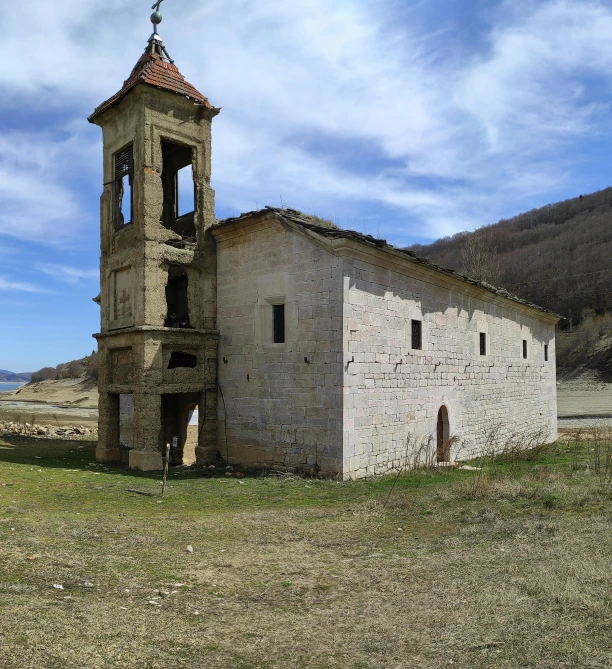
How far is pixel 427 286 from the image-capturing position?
600 inches

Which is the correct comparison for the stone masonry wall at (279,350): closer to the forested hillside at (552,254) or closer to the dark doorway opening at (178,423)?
the dark doorway opening at (178,423)

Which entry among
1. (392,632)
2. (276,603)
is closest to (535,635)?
(392,632)

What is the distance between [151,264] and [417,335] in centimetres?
698

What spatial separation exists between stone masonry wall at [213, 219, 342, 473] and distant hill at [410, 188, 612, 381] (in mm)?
27522

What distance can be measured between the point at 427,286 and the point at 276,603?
1135cm

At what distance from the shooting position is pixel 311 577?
5875 mm

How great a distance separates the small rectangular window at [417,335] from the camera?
14.6 m

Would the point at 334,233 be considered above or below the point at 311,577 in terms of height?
above

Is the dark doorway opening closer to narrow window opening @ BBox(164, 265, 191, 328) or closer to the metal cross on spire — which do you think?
narrow window opening @ BBox(164, 265, 191, 328)

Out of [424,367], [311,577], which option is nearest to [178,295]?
[424,367]

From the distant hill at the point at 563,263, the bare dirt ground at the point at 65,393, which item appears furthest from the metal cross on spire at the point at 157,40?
the bare dirt ground at the point at 65,393

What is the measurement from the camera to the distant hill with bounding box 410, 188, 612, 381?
44.9 metres

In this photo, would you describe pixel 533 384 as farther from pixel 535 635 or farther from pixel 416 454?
pixel 535 635

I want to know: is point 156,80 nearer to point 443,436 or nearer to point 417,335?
point 417,335
